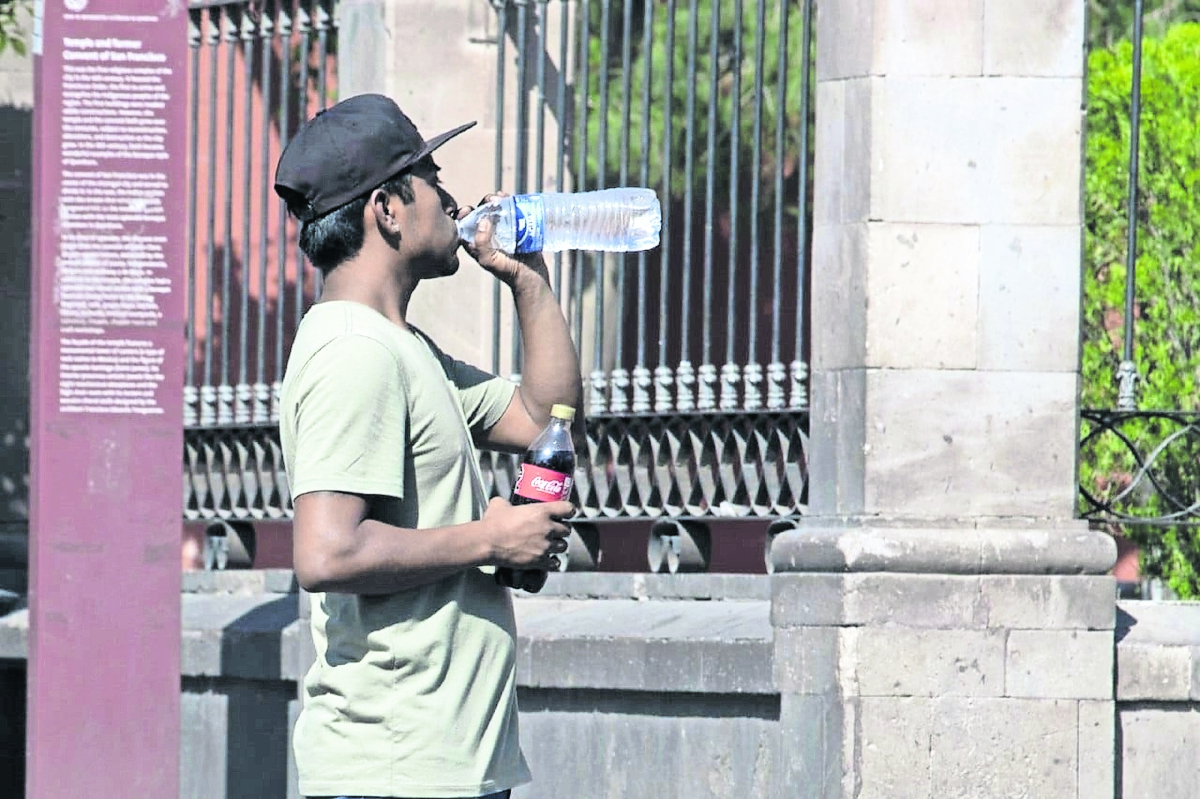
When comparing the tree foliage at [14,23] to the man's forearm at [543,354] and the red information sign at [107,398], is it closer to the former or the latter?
the red information sign at [107,398]

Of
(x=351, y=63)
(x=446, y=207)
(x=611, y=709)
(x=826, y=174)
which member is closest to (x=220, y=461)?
(x=351, y=63)

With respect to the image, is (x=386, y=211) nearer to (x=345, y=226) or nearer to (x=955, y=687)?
(x=345, y=226)

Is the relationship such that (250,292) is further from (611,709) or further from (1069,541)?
(1069,541)

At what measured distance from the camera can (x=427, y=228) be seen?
11.9 feet

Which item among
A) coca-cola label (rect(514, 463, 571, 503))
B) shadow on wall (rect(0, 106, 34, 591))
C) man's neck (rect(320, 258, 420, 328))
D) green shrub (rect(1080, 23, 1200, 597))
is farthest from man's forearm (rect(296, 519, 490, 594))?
shadow on wall (rect(0, 106, 34, 591))

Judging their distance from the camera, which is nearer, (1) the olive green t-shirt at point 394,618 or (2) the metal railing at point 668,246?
(1) the olive green t-shirt at point 394,618

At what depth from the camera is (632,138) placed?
11898 millimetres

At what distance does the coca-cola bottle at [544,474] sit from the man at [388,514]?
0.04 m

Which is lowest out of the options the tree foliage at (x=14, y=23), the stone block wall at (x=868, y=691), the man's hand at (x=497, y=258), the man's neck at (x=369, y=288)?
the stone block wall at (x=868, y=691)

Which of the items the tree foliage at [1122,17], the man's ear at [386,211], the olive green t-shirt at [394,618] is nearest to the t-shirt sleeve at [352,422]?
the olive green t-shirt at [394,618]

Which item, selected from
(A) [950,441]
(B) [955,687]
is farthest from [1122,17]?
(B) [955,687]

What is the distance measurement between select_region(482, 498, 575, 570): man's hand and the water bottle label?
1.94 ft

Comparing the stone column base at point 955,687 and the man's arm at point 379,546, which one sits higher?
the man's arm at point 379,546

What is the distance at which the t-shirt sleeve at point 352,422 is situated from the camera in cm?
333
